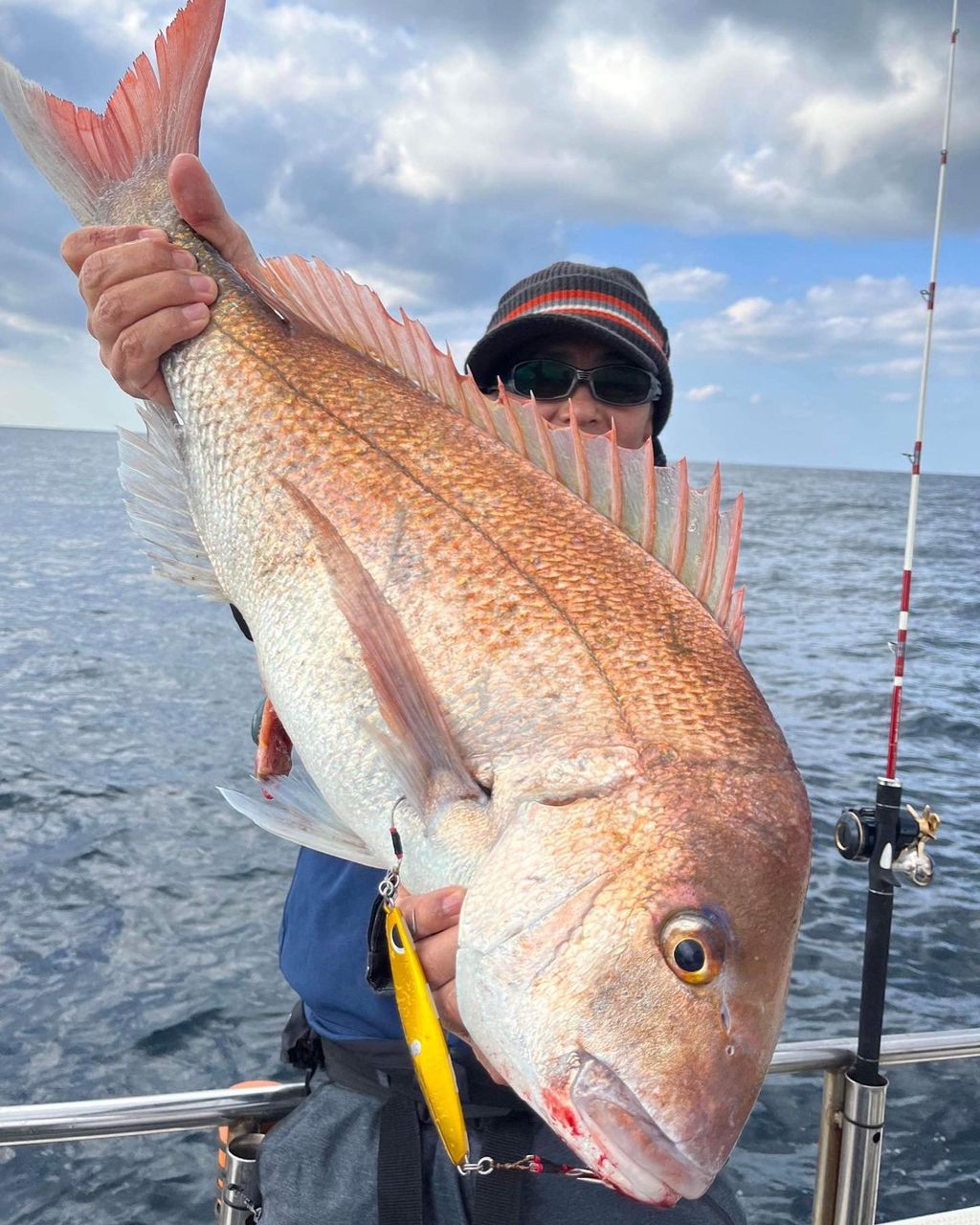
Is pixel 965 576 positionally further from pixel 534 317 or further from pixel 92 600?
pixel 534 317

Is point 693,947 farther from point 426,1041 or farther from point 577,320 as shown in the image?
point 577,320

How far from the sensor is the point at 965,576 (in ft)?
83.1

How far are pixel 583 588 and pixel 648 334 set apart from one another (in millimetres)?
1525

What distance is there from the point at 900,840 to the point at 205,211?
2456mm

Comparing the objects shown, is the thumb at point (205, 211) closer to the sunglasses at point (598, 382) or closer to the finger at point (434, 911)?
the sunglasses at point (598, 382)

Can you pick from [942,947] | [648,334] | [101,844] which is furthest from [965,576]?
[648,334]

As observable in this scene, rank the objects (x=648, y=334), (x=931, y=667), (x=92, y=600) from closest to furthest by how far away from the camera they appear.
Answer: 1. (x=648, y=334)
2. (x=931, y=667)
3. (x=92, y=600)

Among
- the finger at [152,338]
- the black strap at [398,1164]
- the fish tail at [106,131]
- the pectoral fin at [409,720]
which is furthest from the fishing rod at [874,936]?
the fish tail at [106,131]

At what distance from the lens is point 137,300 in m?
1.80

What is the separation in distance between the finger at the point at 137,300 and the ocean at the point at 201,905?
2.07 meters

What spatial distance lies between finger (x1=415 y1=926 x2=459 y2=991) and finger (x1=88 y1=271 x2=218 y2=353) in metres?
1.23

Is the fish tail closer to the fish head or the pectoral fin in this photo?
the pectoral fin

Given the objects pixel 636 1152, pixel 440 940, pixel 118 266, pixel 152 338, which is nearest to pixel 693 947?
pixel 636 1152

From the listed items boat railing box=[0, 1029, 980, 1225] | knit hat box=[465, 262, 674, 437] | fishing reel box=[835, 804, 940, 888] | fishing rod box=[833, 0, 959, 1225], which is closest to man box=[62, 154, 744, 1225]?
boat railing box=[0, 1029, 980, 1225]
